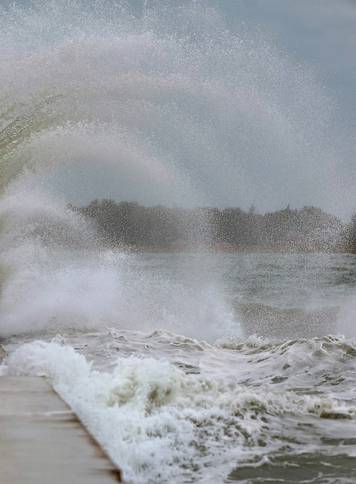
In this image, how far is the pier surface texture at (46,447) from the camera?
3857mm

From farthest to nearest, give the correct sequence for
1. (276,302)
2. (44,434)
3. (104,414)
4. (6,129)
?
1. (276,302)
2. (6,129)
3. (104,414)
4. (44,434)

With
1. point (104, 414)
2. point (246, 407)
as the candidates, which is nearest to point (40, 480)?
point (104, 414)

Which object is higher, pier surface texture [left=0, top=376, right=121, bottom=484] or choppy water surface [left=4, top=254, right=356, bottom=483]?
pier surface texture [left=0, top=376, right=121, bottom=484]

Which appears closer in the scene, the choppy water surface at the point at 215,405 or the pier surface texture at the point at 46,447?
the pier surface texture at the point at 46,447

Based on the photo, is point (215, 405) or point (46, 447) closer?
point (46, 447)

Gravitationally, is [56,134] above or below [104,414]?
above

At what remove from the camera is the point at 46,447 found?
4387 mm

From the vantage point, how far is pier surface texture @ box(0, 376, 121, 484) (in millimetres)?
3857

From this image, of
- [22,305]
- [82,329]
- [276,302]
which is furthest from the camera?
[276,302]

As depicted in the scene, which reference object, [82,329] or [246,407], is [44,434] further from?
[82,329]

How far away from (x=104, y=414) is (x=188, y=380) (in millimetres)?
1721

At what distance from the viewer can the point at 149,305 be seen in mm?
19781

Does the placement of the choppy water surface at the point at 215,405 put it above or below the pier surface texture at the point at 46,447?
below

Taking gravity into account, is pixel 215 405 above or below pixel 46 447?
below
